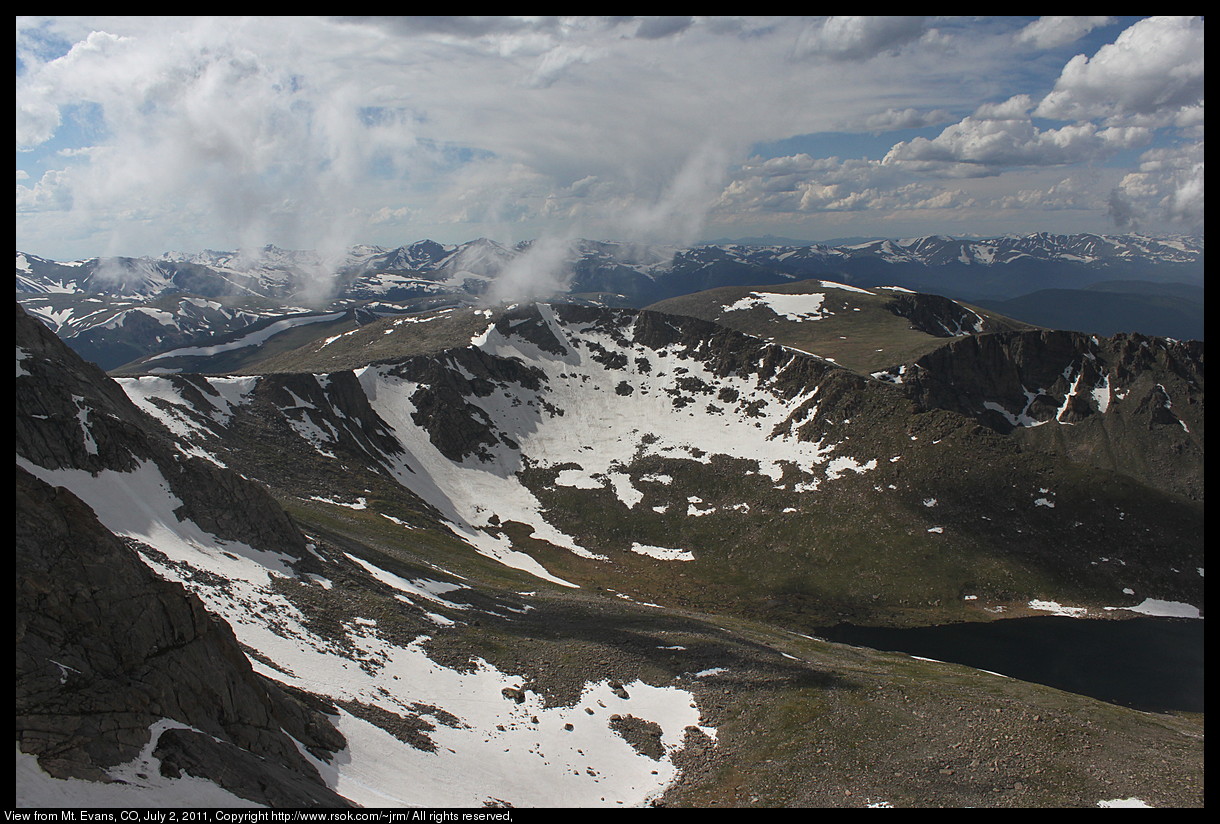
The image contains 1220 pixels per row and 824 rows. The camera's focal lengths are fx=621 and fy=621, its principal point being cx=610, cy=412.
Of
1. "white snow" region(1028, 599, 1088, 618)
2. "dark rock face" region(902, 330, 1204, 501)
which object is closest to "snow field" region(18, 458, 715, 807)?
"white snow" region(1028, 599, 1088, 618)

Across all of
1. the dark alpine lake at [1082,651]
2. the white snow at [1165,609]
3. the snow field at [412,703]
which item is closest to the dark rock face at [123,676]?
the snow field at [412,703]

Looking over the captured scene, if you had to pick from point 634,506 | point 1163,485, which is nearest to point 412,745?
point 634,506

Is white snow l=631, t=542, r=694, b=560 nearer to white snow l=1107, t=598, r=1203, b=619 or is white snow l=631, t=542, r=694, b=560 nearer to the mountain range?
the mountain range

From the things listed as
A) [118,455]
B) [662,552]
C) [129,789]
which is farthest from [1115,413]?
[129,789]

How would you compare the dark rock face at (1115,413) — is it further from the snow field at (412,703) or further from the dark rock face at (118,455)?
the dark rock face at (118,455)

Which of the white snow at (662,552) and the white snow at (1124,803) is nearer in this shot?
the white snow at (1124,803)

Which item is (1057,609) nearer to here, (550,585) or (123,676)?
(550,585)
